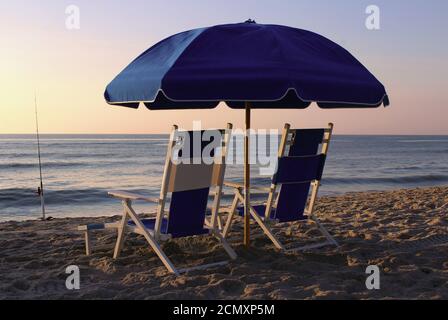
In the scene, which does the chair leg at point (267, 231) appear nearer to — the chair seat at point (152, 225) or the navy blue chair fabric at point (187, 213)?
the navy blue chair fabric at point (187, 213)

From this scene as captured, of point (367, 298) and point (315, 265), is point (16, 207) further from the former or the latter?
Result: point (367, 298)

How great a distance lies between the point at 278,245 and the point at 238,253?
0.37 metres

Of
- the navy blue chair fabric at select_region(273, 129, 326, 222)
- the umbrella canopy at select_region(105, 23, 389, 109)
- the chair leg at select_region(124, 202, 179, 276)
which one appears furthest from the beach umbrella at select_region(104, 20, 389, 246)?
the chair leg at select_region(124, 202, 179, 276)

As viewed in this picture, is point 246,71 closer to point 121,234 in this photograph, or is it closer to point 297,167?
point 297,167

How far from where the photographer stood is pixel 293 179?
4562 millimetres

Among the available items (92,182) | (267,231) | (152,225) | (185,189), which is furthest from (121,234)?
(92,182)

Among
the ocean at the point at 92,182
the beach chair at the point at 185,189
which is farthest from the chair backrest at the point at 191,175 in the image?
the ocean at the point at 92,182

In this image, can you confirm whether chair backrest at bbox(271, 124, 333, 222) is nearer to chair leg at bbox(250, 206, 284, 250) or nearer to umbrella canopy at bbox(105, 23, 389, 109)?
chair leg at bbox(250, 206, 284, 250)

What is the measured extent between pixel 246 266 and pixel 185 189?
79cm

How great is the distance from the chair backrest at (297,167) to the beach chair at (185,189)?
0.59 meters

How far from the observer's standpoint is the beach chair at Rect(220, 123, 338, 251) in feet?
14.7

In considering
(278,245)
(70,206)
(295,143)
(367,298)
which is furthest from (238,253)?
(70,206)

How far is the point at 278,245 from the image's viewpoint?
4.63 meters

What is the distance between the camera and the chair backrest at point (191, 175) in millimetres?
3854
